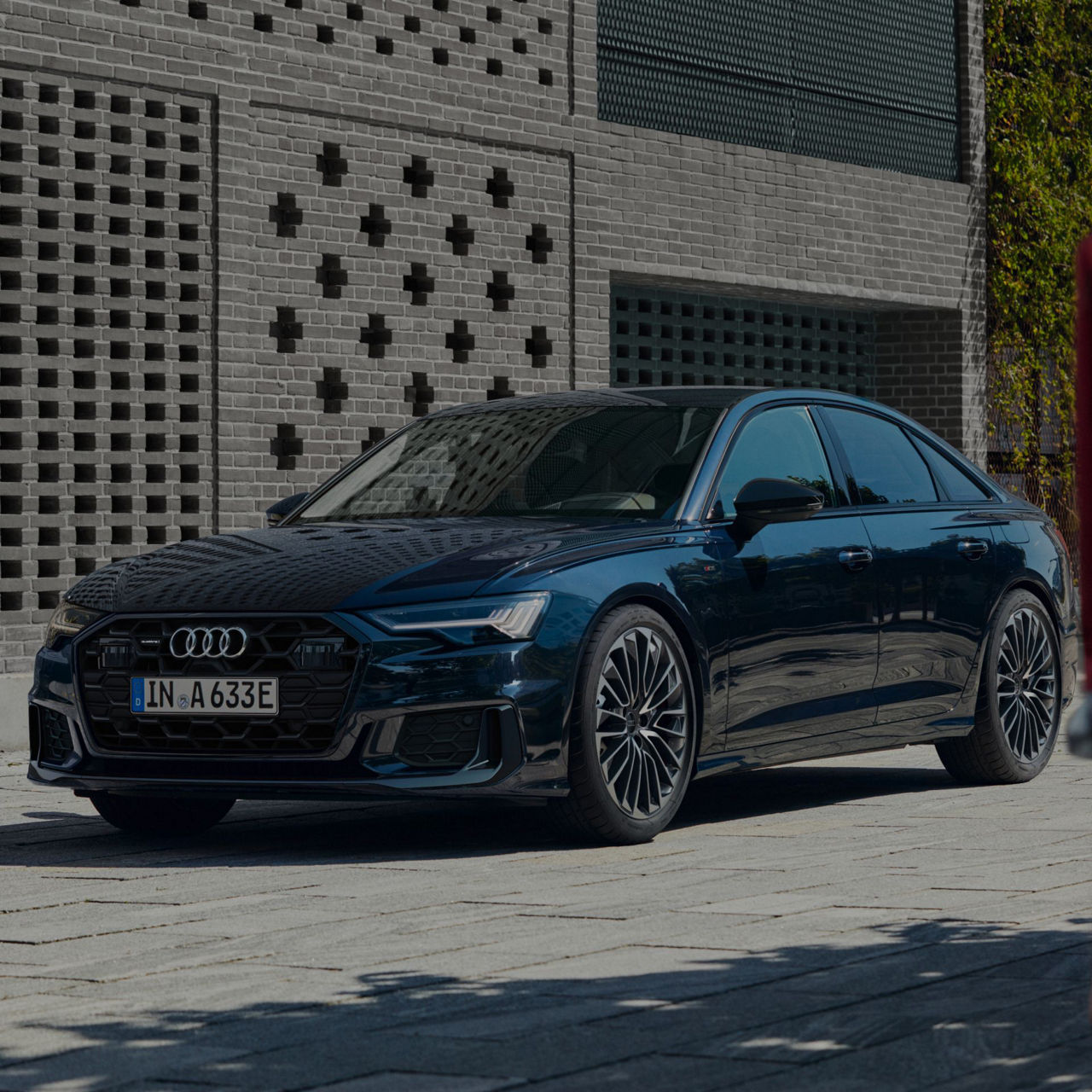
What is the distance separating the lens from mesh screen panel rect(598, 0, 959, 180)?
16609mm

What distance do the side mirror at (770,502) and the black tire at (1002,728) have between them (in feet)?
5.15

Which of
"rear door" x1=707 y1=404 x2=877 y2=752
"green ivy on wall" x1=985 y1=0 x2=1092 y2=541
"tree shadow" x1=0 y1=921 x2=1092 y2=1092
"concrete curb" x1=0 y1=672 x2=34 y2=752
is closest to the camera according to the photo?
"tree shadow" x1=0 y1=921 x2=1092 y2=1092

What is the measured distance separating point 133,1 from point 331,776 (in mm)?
7193

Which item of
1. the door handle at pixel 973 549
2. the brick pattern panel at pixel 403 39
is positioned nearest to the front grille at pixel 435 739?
the door handle at pixel 973 549

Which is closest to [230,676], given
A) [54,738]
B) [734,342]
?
[54,738]

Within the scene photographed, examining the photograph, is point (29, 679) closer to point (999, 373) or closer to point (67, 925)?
point (67, 925)

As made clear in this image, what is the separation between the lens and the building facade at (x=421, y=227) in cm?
1265

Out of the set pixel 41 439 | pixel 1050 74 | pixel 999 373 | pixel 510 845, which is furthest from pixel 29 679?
pixel 1050 74

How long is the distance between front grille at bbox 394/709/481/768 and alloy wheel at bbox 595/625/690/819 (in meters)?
0.44

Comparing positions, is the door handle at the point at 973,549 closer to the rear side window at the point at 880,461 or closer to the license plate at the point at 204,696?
the rear side window at the point at 880,461

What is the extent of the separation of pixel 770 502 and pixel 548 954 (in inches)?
114

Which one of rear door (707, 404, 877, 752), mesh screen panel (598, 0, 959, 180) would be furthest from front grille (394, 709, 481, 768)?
mesh screen panel (598, 0, 959, 180)

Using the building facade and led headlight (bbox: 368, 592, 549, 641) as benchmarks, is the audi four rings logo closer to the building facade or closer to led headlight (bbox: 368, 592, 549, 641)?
led headlight (bbox: 368, 592, 549, 641)

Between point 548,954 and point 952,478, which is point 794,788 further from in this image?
point 548,954
